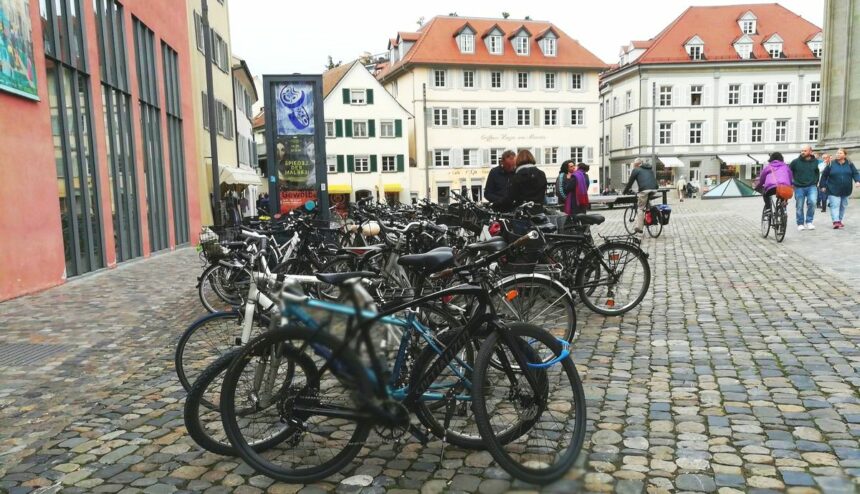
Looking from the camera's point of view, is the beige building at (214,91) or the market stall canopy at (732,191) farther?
the market stall canopy at (732,191)

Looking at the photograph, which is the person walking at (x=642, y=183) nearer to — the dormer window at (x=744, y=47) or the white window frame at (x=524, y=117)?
the white window frame at (x=524, y=117)

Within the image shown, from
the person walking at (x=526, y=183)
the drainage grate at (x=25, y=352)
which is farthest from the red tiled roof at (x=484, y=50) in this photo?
the drainage grate at (x=25, y=352)

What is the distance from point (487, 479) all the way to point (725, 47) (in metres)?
66.4

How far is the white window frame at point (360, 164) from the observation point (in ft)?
169

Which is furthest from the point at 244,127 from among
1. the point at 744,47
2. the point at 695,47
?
the point at 744,47

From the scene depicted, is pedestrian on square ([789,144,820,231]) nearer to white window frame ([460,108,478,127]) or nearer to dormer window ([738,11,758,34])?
white window frame ([460,108,478,127])

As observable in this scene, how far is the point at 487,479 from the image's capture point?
11.4 feet

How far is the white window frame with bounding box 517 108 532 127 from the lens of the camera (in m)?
56.2

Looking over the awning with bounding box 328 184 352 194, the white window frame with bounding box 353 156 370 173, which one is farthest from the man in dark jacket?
the white window frame with bounding box 353 156 370 173

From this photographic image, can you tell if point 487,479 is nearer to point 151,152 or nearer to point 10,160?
point 10,160

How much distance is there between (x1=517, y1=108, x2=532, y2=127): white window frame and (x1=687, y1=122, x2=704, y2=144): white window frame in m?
16.0

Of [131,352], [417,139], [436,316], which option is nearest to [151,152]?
[131,352]

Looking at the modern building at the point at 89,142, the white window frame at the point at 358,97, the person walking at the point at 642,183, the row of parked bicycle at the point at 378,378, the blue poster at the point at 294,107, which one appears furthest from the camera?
the white window frame at the point at 358,97

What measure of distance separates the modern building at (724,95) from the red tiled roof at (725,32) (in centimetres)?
8
